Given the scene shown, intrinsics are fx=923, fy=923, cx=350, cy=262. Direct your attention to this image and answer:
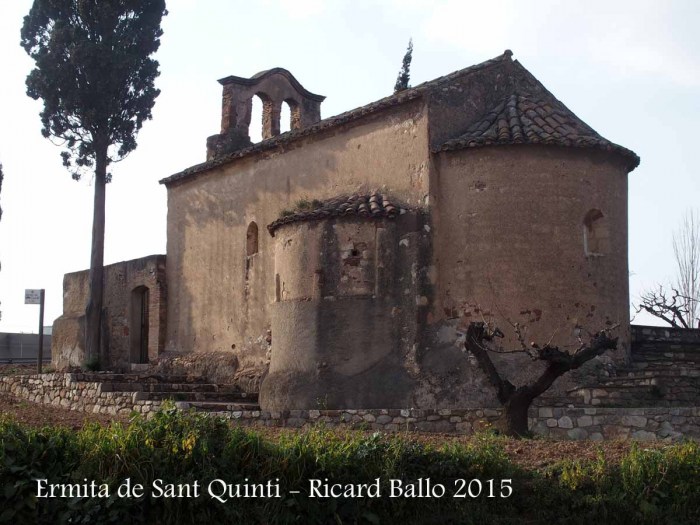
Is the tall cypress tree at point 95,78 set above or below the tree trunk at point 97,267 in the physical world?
above

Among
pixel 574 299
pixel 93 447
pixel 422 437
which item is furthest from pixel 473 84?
pixel 93 447

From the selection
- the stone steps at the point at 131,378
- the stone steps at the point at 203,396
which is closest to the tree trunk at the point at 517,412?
the stone steps at the point at 203,396

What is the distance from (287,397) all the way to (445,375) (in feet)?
9.75

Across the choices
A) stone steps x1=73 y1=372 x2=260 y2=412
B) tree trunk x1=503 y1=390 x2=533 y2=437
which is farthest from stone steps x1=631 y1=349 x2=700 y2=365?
stone steps x1=73 y1=372 x2=260 y2=412

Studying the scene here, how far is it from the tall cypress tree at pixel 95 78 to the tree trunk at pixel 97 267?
0.08 feet

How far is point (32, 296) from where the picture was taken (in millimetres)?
23422

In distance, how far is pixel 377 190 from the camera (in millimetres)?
18516

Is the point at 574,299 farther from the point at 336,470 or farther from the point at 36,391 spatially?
the point at 36,391

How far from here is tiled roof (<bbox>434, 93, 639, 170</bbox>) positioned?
16.8m

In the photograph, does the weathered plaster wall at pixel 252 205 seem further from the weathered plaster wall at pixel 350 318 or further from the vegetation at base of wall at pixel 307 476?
the vegetation at base of wall at pixel 307 476

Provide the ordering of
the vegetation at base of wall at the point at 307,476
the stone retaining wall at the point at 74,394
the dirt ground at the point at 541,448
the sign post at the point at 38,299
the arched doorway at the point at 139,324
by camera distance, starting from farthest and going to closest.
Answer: the arched doorway at the point at 139,324 < the sign post at the point at 38,299 < the stone retaining wall at the point at 74,394 < the dirt ground at the point at 541,448 < the vegetation at base of wall at the point at 307,476

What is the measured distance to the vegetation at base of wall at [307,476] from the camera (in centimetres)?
993

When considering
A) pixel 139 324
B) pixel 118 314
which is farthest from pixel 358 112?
pixel 118 314

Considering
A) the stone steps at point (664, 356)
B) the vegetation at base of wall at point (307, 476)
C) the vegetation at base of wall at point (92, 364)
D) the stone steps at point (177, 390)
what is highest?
the stone steps at point (664, 356)
